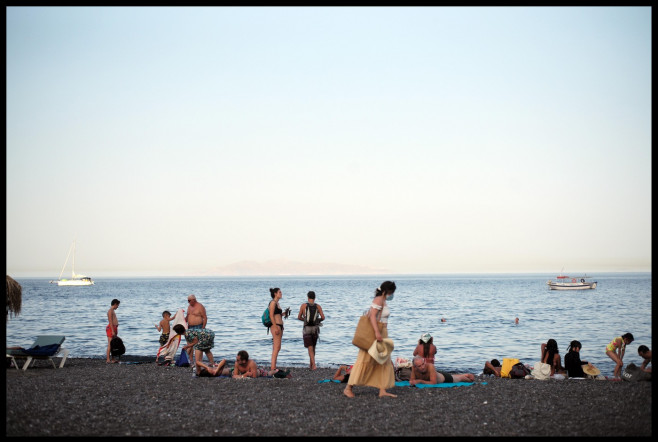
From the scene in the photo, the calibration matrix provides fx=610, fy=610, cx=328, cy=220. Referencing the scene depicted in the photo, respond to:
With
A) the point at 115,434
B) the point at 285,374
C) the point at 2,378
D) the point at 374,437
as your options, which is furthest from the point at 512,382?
the point at 2,378

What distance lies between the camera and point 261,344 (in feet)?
82.5

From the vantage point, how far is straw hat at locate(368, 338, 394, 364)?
9.70m

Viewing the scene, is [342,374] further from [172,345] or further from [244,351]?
[172,345]

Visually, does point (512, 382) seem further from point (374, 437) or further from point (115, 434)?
point (115, 434)

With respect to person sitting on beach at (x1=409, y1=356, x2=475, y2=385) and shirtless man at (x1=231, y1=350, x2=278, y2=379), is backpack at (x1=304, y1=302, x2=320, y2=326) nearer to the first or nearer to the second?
shirtless man at (x1=231, y1=350, x2=278, y2=379)

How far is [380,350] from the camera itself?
32.0ft

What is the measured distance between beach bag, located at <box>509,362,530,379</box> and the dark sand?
1000 mm

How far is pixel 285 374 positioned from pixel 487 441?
6242mm

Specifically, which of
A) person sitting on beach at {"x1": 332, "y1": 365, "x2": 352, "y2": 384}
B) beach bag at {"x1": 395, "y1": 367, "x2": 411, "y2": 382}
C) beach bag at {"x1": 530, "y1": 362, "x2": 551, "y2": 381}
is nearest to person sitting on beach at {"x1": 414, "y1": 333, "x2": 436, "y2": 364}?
beach bag at {"x1": 395, "y1": 367, "x2": 411, "y2": 382}

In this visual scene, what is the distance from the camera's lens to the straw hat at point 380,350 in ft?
31.8

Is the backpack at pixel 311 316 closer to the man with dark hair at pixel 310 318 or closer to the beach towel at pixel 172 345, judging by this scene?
the man with dark hair at pixel 310 318

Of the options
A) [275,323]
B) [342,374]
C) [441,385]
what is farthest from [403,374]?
[275,323]

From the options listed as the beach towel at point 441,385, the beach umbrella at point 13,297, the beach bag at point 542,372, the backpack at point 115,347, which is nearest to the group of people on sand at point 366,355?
the beach towel at point 441,385

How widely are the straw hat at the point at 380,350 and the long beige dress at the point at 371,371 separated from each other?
0.17 m
